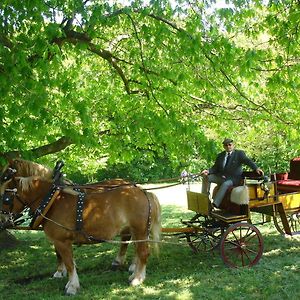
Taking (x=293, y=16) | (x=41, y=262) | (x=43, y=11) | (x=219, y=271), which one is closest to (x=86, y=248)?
(x=41, y=262)

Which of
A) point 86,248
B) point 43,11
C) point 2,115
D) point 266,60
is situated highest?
point 43,11

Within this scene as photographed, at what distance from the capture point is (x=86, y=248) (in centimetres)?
973

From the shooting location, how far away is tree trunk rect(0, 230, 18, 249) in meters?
10.2

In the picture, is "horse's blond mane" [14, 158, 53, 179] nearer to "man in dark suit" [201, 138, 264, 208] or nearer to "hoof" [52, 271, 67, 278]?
"hoof" [52, 271, 67, 278]

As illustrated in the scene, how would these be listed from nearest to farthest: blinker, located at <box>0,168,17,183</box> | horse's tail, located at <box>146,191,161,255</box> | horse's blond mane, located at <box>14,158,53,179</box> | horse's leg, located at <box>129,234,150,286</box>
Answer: blinker, located at <box>0,168,17,183</box> < horse's blond mane, located at <box>14,158,53,179</box> < horse's leg, located at <box>129,234,150,286</box> < horse's tail, located at <box>146,191,161,255</box>

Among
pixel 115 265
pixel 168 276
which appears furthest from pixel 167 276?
pixel 115 265

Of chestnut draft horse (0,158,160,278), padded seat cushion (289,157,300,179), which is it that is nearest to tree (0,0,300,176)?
chestnut draft horse (0,158,160,278)

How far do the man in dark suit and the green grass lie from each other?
1.18 metres

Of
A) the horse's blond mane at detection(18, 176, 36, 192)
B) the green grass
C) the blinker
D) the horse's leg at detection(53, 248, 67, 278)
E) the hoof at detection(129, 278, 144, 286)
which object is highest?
Result: the blinker

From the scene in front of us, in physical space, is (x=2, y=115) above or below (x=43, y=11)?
below

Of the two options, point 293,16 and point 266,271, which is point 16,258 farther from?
point 293,16

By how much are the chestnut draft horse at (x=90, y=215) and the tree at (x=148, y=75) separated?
2.76 feet

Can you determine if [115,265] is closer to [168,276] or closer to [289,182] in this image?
[168,276]

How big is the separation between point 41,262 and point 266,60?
5.85 metres
